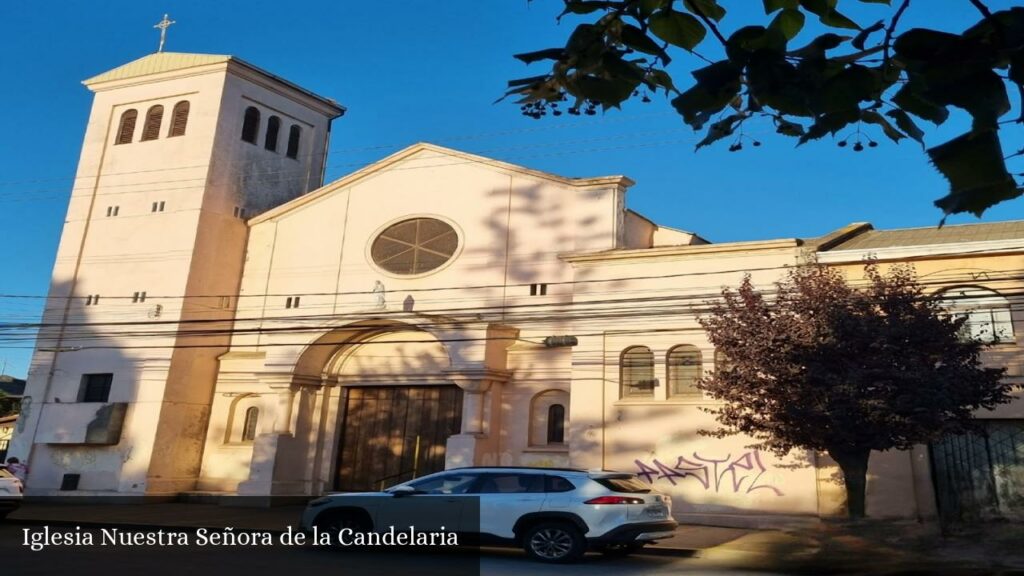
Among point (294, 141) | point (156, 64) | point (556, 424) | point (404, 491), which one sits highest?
point (156, 64)

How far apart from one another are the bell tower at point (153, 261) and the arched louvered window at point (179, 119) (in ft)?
0.16

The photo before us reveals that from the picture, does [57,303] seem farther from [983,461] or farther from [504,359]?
[983,461]

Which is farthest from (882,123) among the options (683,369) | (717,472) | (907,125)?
(683,369)

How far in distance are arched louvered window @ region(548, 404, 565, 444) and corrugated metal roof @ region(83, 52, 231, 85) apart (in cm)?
1681

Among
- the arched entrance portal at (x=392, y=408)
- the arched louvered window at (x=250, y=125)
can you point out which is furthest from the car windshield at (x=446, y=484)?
the arched louvered window at (x=250, y=125)

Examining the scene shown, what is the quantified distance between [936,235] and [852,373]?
748cm

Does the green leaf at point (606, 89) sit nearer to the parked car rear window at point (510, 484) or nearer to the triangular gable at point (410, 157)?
the parked car rear window at point (510, 484)

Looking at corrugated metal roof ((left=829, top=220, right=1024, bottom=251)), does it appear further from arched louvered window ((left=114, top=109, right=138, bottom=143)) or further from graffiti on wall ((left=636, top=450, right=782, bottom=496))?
arched louvered window ((left=114, top=109, right=138, bottom=143))

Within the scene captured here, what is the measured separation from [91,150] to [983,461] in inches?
1134

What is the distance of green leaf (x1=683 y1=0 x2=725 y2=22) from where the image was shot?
267 centimetres

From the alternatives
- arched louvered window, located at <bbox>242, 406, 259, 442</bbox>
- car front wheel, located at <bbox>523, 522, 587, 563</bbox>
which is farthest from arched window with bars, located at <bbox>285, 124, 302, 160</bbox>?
car front wheel, located at <bbox>523, 522, 587, 563</bbox>

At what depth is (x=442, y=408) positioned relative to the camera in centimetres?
2244

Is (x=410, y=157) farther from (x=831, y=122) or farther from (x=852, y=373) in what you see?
(x=831, y=122)

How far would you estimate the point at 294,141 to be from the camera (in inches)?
1153
